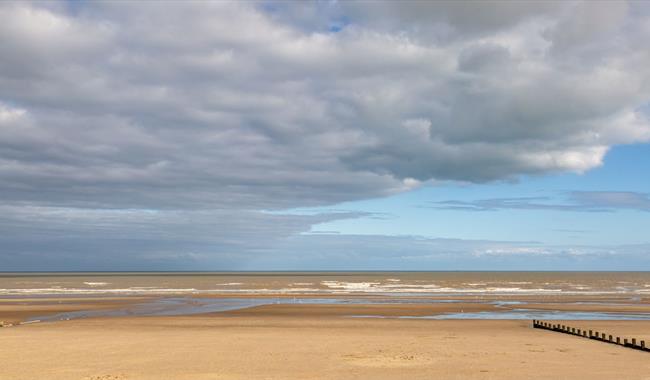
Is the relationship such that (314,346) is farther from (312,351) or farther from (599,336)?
(599,336)

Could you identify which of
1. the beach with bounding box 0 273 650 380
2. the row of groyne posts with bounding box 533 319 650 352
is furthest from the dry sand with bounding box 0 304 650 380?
the row of groyne posts with bounding box 533 319 650 352

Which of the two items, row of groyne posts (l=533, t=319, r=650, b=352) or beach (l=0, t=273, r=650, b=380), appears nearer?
beach (l=0, t=273, r=650, b=380)

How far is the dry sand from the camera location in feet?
71.0

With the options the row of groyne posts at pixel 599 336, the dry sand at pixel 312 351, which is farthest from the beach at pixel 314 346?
the row of groyne posts at pixel 599 336

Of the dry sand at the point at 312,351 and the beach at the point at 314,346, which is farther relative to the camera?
the beach at the point at 314,346

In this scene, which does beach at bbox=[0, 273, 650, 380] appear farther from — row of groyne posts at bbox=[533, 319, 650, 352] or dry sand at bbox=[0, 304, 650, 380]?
row of groyne posts at bbox=[533, 319, 650, 352]

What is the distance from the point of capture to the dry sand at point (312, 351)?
21.6m

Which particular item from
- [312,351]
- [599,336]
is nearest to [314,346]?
[312,351]

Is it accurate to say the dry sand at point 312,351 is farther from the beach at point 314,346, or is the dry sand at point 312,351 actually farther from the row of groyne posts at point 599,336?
the row of groyne posts at point 599,336

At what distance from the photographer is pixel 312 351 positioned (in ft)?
88.3

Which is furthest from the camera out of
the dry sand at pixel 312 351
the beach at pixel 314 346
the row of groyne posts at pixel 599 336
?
the row of groyne posts at pixel 599 336

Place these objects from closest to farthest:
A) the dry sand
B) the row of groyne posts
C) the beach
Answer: the dry sand, the beach, the row of groyne posts

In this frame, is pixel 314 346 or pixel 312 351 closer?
pixel 312 351

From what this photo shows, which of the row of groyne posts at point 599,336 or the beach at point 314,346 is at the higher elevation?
the row of groyne posts at point 599,336
